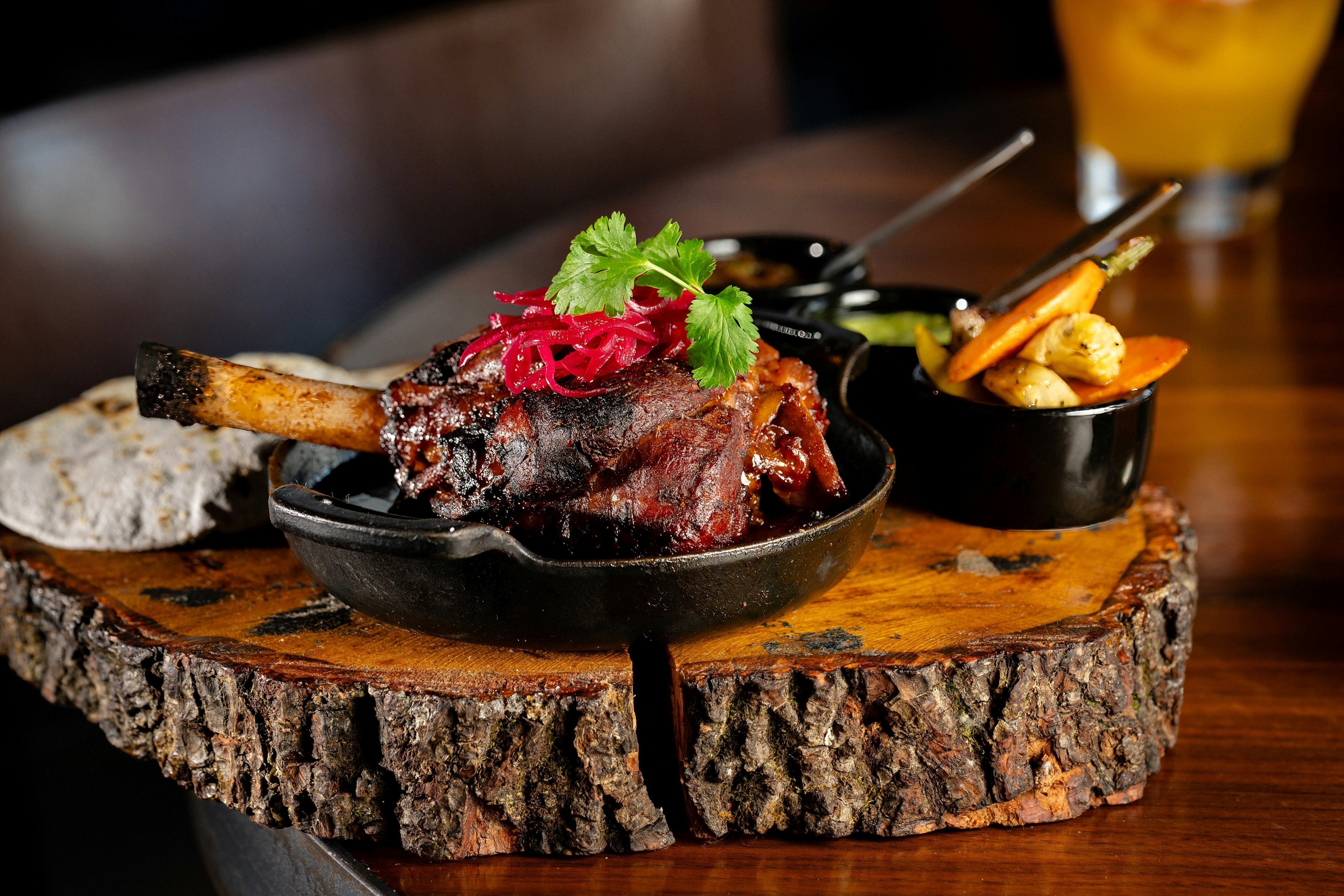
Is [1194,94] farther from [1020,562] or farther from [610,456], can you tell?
[610,456]

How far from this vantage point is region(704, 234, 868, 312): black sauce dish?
6.93 ft

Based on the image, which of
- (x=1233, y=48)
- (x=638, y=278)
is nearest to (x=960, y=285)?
(x=1233, y=48)

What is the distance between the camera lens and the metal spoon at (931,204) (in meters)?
2.15

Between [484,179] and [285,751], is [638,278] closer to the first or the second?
[285,751]

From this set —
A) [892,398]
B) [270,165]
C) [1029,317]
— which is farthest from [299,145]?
[1029,317]

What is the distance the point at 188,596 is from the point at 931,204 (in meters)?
1.41

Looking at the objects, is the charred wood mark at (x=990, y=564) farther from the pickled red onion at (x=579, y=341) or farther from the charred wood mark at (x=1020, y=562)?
the pickled red onion at (x=579, y=341)

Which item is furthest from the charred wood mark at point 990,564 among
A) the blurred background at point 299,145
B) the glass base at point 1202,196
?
the blurred background at point 299,145

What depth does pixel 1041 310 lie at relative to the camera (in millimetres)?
1556

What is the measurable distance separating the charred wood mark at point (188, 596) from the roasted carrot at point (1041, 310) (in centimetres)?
100

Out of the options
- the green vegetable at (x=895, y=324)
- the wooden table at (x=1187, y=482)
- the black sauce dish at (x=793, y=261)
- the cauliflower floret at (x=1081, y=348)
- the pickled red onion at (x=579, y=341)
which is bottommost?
the wooden table at (x=1187, y=482)

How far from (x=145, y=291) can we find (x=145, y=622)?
2107 mm

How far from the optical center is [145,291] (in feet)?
11.4

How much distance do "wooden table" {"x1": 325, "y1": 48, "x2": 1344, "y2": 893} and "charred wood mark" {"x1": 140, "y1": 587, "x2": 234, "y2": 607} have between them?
412 mm
